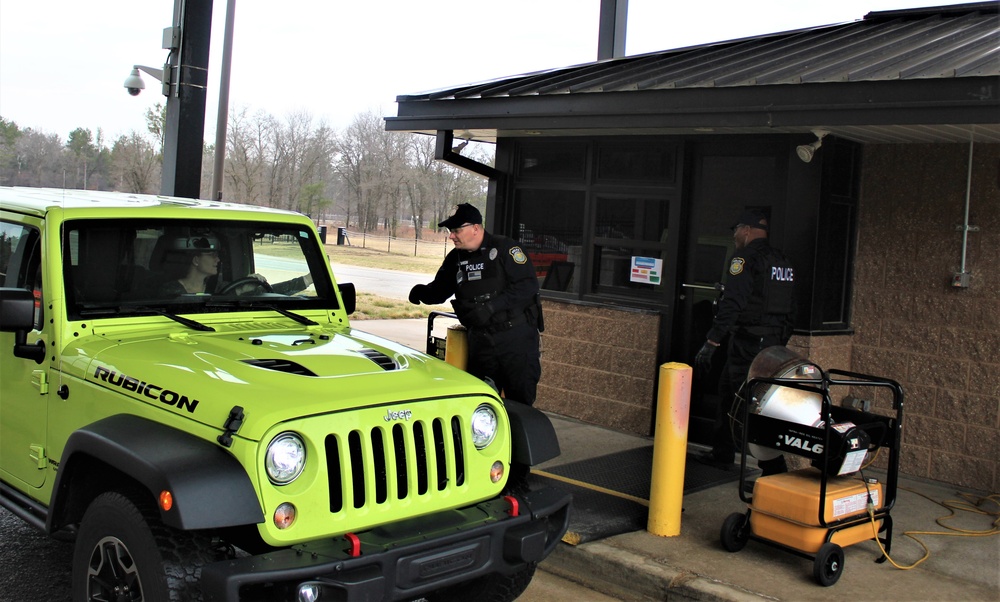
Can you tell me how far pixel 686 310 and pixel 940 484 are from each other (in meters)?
2.34

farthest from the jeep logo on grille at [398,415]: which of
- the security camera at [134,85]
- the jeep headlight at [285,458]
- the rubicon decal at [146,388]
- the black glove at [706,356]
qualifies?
the security camera at [134,85]

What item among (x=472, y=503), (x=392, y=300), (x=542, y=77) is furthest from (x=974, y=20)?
(x=392, y=300)

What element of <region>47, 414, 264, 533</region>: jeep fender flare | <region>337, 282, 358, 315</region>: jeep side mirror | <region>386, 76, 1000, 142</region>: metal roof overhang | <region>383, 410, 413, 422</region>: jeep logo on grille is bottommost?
<region>47, 414, 264, 533</region>: jeep fender flare

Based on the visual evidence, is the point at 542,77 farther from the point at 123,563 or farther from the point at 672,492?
the point at 123,563

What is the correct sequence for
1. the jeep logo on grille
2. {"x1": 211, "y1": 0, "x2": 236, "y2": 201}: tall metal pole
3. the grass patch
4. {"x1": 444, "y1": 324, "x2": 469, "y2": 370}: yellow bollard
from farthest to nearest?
the grass patch
{"x1": 211, "y1": 0, "x2": 236, "y2": 201}: tall metal pole
{"x1": 444, "y1": 324, "x2": 469, "y2": 370}: yellow bollard
the jeep logo on grille

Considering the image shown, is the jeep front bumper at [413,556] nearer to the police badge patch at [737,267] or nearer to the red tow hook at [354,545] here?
the red tow hook at [354,545]

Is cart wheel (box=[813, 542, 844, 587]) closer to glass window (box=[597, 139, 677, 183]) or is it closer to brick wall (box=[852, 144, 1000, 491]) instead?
brick wall (box=[852, 144, 1000, 491])

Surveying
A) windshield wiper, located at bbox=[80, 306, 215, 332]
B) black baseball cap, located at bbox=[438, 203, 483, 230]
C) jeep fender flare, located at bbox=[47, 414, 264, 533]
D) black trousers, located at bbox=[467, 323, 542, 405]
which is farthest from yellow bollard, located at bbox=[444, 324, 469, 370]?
jeep fender flare, located at bbox=[47, 414, 264, 533]

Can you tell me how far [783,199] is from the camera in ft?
23.0

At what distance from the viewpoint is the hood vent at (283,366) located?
3.70 metres

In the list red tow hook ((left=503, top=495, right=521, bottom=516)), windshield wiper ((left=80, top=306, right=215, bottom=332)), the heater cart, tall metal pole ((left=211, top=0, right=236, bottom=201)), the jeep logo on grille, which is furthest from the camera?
tall metal pole ((left=211, top=0, right=236, bottom=201))

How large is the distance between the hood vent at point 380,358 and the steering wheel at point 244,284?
95 cm

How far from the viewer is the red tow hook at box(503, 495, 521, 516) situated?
3.69 meters

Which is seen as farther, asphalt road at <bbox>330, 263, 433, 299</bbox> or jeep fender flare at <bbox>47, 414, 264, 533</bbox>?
asphalt road at <bbox>330, 263, 433, 299</bbox>
